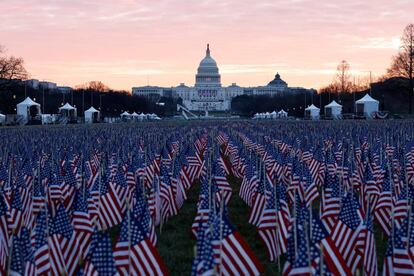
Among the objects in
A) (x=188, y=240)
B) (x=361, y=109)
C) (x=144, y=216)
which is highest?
(x=361, y=109)

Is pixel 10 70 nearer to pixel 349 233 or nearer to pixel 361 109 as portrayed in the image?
pixel 361 109

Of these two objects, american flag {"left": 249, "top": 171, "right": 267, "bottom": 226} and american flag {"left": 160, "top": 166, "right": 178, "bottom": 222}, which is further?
american flag {"left": 160, "top": 166, "right": 178, "bottom": 222}

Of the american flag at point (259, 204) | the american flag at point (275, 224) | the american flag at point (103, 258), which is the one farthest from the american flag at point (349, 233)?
the american flag at point (259, 204)

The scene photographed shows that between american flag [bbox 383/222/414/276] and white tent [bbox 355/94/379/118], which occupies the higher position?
white tent [bbox 355/94/379/118]

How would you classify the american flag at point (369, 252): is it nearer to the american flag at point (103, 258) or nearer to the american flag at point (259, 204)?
the american flag at point (103, 258)

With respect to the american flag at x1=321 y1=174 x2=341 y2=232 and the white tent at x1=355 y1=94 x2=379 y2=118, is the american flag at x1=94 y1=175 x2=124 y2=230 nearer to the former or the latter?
the american flag at x1=321 y1=174 x2=341 y2=232

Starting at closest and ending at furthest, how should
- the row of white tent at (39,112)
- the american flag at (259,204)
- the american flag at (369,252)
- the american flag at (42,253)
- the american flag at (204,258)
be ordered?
the american flag at (204,258) < the american flag at (42,253) < the american flag at (369,252) < the american flag at (259,204) < the row of white tent at (39,112)

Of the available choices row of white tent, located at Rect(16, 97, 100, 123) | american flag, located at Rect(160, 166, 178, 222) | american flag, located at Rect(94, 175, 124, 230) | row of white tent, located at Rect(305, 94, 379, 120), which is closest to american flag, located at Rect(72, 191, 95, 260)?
american flag, located at Rect(94, 175, 124, 230)

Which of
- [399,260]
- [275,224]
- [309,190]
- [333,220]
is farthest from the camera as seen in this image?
[309,190]

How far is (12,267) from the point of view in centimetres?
779

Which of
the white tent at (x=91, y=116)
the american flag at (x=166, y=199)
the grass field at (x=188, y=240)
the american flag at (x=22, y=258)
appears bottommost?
the grass field at (x=188, y=240)

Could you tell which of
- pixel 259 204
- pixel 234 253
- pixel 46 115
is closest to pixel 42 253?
pixel 234 253

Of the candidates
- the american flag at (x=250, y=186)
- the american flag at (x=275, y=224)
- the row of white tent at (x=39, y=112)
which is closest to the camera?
the american flag at (x=275, y=224)

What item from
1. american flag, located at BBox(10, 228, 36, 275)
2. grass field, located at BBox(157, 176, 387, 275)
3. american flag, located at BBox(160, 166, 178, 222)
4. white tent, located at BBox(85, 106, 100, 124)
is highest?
white tent, located at BBox(85, 106, 100, 124)
